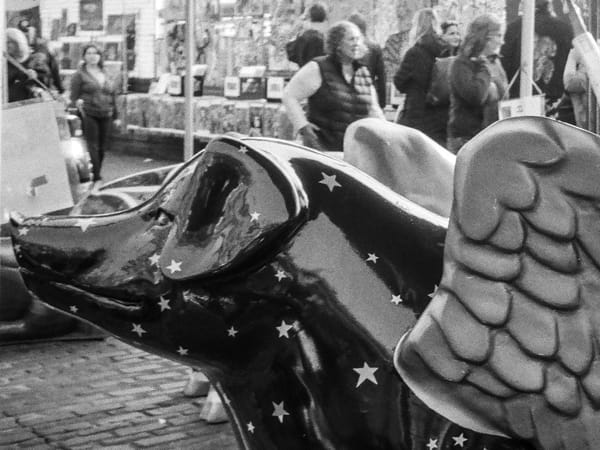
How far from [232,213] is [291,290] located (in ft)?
0.52

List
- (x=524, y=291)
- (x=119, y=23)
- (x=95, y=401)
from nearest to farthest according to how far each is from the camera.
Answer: (x=524, y=291)
(x=95, y=401)
(x=119, y=23)

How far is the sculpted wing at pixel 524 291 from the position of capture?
138 cm

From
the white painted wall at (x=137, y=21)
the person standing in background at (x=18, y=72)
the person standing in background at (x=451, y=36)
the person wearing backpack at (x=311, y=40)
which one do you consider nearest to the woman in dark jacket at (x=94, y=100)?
the white painted wall at (x=137, y=21)

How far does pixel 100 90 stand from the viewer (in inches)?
415

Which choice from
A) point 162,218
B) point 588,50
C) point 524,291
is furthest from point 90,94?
point 524,291

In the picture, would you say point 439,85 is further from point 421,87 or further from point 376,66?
point 376,66

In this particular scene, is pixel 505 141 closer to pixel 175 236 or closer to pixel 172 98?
pixel 175 236

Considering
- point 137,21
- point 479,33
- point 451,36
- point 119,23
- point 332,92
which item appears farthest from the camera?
point 119,23

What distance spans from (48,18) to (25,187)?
761cm

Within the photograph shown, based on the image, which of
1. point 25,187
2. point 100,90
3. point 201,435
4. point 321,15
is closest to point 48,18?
point 100,90

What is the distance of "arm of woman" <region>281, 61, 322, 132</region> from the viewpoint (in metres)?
6.61

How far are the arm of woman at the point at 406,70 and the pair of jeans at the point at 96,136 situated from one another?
431cm

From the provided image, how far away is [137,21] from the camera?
11539 millimetres

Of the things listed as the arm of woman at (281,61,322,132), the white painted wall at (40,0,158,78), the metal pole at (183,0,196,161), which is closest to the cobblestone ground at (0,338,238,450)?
the metal pole at (183,0,196,161)
